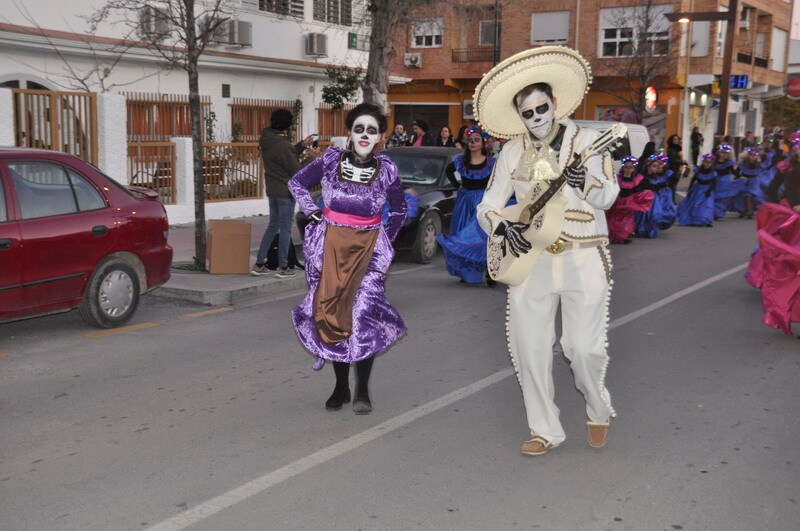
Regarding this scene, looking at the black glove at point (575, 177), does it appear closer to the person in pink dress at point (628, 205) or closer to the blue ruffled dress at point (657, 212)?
the person in pink dress at point (628, 205)

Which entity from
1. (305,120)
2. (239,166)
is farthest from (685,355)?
(305,120)

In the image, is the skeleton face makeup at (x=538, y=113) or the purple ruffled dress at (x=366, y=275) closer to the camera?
the skeleton face makeup at (x=538, y=113)

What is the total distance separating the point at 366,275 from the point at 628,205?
10637 mm

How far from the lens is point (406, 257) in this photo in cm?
1302

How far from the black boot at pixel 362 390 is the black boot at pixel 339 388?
3.4 inches

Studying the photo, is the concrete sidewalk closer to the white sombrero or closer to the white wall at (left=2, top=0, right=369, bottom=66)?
the white sombrero

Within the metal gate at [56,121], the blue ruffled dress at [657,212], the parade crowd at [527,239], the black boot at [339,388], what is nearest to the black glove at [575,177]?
the parade crowd at [527,239]

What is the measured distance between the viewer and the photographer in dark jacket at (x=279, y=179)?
10.6 m

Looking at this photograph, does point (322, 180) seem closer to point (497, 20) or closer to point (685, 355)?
point (685, 355)

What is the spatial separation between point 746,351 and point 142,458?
16.2 ft

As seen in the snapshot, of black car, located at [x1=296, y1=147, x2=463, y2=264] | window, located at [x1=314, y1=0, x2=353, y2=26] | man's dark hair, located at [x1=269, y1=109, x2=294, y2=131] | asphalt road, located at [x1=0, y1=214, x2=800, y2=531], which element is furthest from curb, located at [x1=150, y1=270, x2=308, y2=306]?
window, located at [x1=314, y1=0, x2=353, y2=26]

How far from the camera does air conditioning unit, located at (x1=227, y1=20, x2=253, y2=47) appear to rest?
2114cm

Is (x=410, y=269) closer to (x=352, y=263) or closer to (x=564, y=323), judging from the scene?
(x=352, y=263)

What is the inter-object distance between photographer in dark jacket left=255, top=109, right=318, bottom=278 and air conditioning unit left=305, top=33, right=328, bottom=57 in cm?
1345
